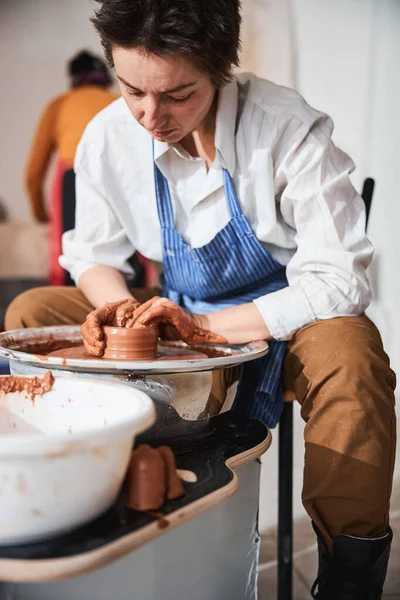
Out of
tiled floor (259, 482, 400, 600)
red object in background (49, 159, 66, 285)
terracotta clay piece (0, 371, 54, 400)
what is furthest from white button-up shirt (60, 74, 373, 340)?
red object in background (49, 159, 66, 285)

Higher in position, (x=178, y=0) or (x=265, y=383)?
(x=178, y=0)

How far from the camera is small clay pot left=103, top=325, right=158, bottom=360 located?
1.07 meters

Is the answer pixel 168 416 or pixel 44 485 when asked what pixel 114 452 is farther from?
pixel 168 416

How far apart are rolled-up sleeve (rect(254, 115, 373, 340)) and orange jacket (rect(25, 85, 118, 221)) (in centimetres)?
180

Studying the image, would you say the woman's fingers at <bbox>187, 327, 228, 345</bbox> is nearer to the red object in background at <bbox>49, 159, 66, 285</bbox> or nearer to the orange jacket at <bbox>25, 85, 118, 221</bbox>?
the red object in background at <bbox>49, 159, 66, 285</bbox>

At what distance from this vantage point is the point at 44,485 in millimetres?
664

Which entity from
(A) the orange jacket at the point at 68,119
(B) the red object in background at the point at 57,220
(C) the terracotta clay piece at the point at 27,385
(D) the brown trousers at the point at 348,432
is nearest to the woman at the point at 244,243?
(D) the brown trousers at the point at 348,432

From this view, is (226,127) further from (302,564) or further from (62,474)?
(302,564)

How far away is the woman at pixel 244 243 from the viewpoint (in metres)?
1.06

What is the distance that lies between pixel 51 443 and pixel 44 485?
5 cm

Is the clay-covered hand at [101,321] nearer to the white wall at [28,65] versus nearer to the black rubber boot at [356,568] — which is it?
the black rubber boot at [356,568]

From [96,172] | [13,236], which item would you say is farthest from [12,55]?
[96,172]

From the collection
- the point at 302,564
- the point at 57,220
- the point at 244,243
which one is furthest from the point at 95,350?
the point at 57,220

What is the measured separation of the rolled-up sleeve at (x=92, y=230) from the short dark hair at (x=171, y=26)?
1.18ft
